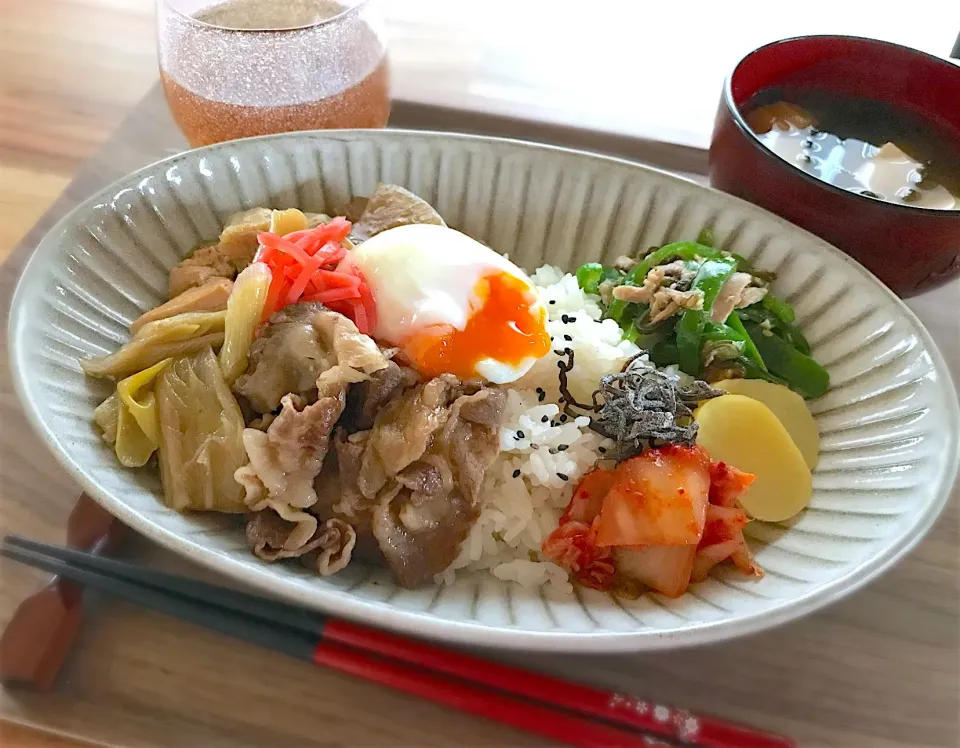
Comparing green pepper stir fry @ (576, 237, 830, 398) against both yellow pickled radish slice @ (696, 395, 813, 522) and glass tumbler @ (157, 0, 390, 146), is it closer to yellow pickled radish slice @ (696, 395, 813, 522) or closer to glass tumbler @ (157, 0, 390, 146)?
yellow pickled radish slice @ (696, 395, 813, 522)

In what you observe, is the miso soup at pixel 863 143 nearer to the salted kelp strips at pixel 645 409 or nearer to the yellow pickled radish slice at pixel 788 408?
the yellow pickled radish slice at pixel 788 408

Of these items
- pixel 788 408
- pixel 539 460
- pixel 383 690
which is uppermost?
pixel 788 408

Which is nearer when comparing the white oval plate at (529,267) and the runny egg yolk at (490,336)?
the white oval plate at (529,267)

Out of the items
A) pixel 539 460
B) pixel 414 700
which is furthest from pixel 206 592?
pixel 539 460

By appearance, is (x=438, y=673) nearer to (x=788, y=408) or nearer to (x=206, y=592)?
(x=206, y=592)

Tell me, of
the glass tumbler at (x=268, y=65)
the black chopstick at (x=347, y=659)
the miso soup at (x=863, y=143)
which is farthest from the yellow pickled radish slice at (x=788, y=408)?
the glass tumbler at (x=268, y=65)

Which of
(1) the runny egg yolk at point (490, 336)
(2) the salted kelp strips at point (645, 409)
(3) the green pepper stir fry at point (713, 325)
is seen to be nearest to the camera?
(2) the salted kelp strips at point (645, 409)
